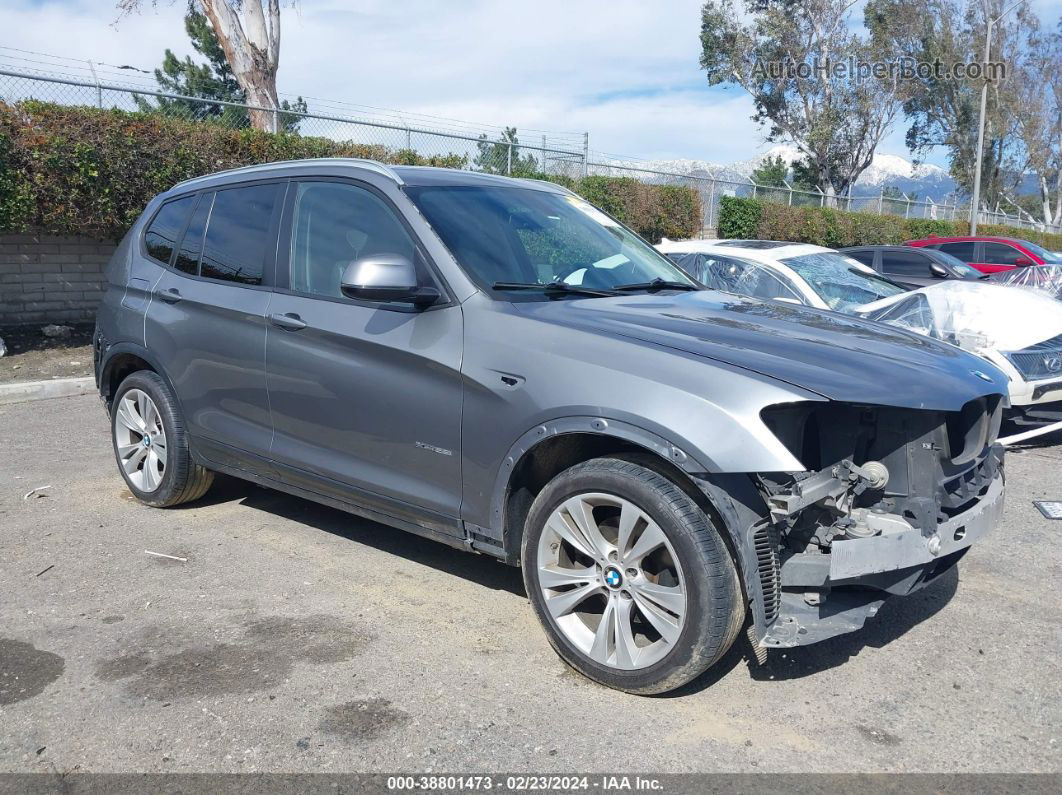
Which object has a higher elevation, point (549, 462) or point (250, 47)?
point (250, 47)

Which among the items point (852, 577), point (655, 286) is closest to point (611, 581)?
point (852, 577)

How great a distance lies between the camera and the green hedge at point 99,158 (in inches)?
378

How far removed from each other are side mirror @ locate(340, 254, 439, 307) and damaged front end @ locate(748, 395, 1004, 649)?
4.98 ft

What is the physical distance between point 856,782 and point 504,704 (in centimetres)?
118

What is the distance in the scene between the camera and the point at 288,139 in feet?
39.5

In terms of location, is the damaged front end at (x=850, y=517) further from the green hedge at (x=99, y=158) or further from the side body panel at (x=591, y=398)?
the green hedge at (x=99, y=158)

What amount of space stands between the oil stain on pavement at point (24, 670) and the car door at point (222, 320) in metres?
1.34

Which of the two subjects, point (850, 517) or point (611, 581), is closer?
point (850, 517)

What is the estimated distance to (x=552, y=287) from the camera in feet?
13.1

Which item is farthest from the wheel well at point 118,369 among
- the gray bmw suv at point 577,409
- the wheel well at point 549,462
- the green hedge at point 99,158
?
the green hedge at point 99,158

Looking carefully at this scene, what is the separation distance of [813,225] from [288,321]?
21.8 m

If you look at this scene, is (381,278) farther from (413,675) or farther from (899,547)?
(899,547)

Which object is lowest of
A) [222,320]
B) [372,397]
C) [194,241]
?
[372,397]

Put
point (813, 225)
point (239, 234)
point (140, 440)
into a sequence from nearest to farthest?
point (239, 234)
point (140, 440)
point (813, 225)
